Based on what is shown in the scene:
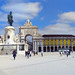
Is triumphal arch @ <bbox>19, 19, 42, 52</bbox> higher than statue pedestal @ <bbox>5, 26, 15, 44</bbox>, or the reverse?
triumphal arch @ <bbox>19, 19, 42, 52</bbox>

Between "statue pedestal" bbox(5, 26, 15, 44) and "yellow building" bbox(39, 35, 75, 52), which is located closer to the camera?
"statue pedestal" bbox(5, 26, 15, 44)

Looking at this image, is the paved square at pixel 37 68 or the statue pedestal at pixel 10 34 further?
the statue pedestal at pixel 10 34

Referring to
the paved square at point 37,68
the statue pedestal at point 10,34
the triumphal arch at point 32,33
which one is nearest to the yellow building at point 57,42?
the triumphal arch at point 32,33

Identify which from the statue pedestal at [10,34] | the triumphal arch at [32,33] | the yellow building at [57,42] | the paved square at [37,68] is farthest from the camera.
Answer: the yellow building at [57,42]

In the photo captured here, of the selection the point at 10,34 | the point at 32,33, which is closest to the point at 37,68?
the point at 10,34

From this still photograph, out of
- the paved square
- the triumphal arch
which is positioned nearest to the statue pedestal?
the paved square

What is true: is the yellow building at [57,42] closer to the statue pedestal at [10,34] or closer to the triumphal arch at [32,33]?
the triumphal arch at [32,33]

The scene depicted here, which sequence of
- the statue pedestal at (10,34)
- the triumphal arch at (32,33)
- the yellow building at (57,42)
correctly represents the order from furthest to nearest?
the yellow building at (57,42) → the triumphal arch at (32,33) → the statue pedestal at (10,34)

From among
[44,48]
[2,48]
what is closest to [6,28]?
[2,48]

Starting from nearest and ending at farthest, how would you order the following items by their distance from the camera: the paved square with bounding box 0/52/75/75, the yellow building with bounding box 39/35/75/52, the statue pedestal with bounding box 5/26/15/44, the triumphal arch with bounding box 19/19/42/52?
1. the paved square with bounding box 0/52/75/75
2. the statue pedestal with bounding box 5/26/15/44
3. the triumphal arch with bounding box 19/19/42/52
4. the yellow building with bounding box 39/35/75/52

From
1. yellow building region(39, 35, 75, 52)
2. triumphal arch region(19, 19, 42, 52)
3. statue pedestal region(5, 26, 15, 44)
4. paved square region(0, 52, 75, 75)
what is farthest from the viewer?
yellow building region(39, 35, 75, 52)

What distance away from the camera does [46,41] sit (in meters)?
87.2

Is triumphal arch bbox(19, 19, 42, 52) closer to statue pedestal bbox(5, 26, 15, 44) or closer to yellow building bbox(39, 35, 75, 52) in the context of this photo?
yellow building bbox(39, 35, 75, 52)

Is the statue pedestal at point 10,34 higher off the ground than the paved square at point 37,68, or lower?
higher
